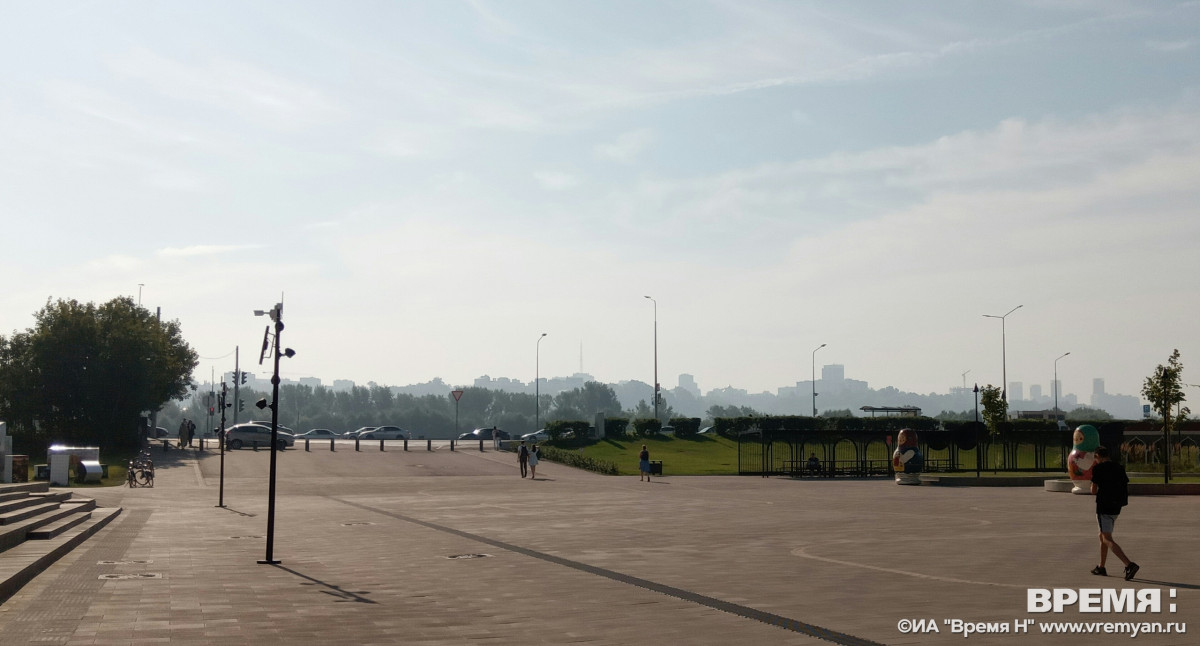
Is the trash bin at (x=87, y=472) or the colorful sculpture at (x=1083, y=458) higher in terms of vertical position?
the colorful sculpture at (x=1083, y=458)

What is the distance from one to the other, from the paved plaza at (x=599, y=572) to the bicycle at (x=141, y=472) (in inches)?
407

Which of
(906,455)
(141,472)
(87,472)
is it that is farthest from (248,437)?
(906,455)

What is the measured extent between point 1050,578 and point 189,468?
46589 mm

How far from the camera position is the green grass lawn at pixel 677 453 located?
5788 cm

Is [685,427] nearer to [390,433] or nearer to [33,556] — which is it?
[390,433]

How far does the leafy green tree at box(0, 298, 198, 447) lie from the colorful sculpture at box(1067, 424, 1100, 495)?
53.4 m

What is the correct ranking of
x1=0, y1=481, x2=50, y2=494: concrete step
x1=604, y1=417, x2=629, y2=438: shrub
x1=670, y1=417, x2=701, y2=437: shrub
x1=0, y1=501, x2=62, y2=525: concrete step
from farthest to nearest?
x1=670, y1=417, x2=701, y2=437: shrub
x1=604, y1=417, x2=629, y2=438: shrub
x1=0, y1=481, x2=50, y2=494: concrete step
x1=0, y1=501, x2=62, y2=525: concrete step

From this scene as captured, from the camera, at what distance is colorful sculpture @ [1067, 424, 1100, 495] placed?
121 ft

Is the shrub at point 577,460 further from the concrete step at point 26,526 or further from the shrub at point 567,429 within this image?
the concrete step at point 26,526

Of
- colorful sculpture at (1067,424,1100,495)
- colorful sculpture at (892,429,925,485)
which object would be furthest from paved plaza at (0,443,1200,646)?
colorful sculpture at (892,429,925,485)

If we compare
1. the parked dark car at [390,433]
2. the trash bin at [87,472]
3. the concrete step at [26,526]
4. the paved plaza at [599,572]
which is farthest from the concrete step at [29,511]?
the parked dark car at [390,433]

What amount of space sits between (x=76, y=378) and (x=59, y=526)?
4765 cm

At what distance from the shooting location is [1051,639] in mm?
10742

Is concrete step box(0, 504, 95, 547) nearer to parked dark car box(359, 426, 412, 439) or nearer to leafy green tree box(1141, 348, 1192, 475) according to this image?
leafy green tree box(1141, 348, 1192, 475)
